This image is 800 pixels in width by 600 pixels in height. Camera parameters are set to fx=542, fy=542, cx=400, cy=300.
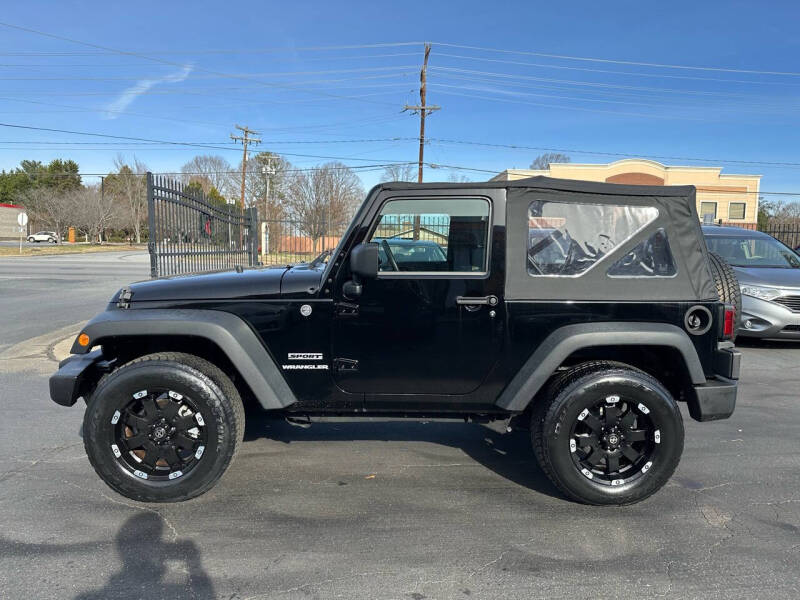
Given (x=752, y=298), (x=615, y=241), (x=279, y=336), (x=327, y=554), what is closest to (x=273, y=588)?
(x=327, y=554)

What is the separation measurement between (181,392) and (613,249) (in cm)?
267

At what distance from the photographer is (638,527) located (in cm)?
302

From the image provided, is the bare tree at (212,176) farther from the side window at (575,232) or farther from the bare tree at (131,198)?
the side window at (575,232)

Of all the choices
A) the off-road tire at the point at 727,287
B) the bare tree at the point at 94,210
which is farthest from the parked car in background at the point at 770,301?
the bare tree at the point at 94,210

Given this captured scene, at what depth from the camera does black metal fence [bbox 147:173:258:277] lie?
7311mm

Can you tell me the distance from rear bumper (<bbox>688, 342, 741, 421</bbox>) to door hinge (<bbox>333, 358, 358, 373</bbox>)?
203 centimetres

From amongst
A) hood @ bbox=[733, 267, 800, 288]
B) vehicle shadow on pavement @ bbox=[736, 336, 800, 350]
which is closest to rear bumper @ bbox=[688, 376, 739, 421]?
hood @ bbox=[733, 267, 800, 288]

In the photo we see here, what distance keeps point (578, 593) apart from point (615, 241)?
192 cm

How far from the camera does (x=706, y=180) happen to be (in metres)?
41.4

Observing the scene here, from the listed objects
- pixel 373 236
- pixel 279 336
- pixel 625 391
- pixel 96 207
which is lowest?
pixel 625 391

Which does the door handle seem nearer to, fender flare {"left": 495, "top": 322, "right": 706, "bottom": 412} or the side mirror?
fender flare {"left": 495, "top": 322, "right": 706, "bottom": 412}

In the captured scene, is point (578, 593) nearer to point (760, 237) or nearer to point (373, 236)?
point (373, 236)

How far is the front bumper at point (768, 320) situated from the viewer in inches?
292

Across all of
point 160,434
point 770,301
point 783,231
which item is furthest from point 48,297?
point 783,231
